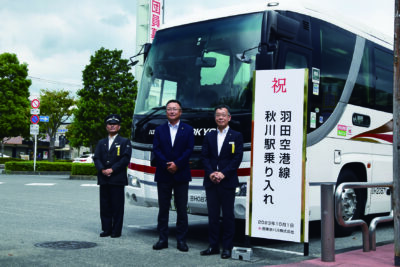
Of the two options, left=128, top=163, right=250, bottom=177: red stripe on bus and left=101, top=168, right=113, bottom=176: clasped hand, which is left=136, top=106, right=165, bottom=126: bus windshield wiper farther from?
left=101, top=168, right=113, bottom=176: clasped hand

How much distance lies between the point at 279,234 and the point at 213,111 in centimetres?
195

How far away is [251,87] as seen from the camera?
7148 millimetres

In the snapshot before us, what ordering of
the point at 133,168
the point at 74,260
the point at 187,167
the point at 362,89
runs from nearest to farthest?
the point at 74,260 → the point at 187,167 → the point at 133,168 → the point at 362,89

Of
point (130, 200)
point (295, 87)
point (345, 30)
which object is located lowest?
Answer: point (130, 200)

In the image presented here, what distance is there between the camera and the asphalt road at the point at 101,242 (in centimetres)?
623

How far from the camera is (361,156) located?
865 centimetres

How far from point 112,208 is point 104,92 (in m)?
34.5

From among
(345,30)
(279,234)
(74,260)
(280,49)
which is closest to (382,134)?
(345,30)

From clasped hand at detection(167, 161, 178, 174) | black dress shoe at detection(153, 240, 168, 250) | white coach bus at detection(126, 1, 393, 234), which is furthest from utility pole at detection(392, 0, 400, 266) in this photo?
black dress shoe at detection(153, 240, 168, 250)

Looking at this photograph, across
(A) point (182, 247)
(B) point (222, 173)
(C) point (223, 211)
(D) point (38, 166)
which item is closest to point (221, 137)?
(B) point (222, 173)

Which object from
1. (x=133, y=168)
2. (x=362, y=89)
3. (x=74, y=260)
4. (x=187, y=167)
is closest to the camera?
(x=74, y=260)

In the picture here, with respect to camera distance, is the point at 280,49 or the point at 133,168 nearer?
the point at 280,49

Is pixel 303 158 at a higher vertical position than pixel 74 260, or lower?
higher

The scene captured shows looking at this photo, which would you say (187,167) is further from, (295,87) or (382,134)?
(382,134)
